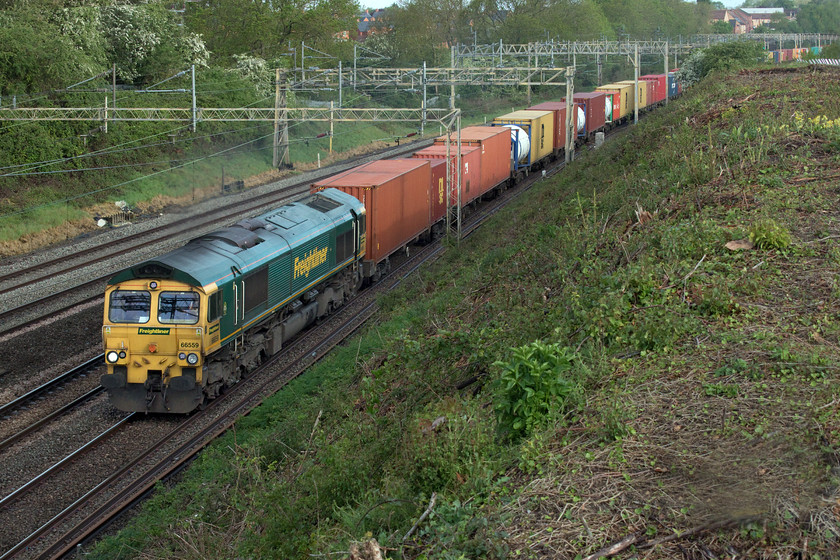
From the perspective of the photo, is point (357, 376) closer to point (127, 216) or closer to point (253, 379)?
point (253, 379)

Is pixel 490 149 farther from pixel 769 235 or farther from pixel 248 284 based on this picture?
pixel 769 235

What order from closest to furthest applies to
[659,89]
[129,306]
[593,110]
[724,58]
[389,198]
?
[129,306] < [389,198] < [593,110] < [724,58] < [659,89]

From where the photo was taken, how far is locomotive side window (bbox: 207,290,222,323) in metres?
14.8

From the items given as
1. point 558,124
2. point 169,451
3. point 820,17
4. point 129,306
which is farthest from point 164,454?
point 820,17

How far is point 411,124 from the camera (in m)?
68.8

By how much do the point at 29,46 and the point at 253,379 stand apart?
27.9m

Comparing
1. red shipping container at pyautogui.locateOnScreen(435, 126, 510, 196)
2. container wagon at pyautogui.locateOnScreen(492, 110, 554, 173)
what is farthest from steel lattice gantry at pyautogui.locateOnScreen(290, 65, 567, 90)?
container wagon at pyautogui.locateOnScreen(492, 110, 554, 173)

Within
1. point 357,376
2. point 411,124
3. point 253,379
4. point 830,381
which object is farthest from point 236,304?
point 411,124

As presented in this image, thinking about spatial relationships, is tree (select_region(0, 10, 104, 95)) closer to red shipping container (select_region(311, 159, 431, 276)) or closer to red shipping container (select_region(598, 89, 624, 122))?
red shipping container (select_region(311, 159, 431, 276))

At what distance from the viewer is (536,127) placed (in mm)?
40000

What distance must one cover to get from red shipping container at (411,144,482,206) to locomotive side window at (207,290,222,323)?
15.1 meters

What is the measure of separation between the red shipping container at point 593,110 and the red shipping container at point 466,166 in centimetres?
1724

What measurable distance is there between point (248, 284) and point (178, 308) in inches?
70.9

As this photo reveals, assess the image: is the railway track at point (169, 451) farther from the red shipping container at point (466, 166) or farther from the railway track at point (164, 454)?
the red shipping container at point (466, 166)
